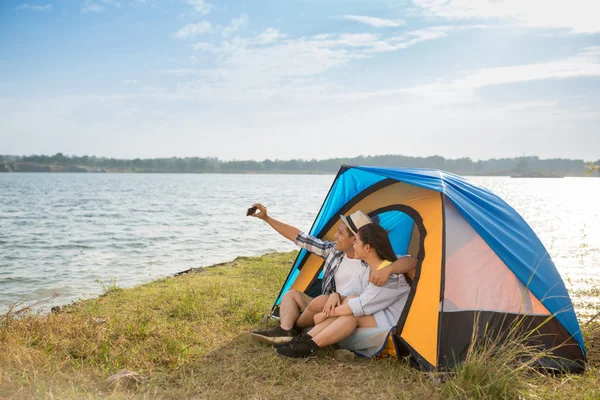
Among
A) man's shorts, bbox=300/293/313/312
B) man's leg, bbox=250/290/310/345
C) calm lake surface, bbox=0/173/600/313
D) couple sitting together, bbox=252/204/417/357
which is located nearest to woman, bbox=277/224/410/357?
couple sitting together, bbox=252/204/417/357

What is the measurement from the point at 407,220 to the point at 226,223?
728 inches

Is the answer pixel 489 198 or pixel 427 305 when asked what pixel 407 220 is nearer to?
pixel 489 198

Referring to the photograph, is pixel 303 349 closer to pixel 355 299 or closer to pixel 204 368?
pixel 355 299

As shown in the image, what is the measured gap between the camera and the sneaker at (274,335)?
528 cm

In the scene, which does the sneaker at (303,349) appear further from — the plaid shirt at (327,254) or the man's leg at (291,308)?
the plaid shirt at (327,254)

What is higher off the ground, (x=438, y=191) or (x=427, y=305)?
(x=438, y=191)

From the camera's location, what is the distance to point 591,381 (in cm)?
441

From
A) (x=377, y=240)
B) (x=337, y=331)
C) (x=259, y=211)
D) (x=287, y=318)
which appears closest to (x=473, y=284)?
(x=377, y=240)

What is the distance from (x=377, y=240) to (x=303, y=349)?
129 centimetres

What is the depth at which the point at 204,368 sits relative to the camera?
481 cm

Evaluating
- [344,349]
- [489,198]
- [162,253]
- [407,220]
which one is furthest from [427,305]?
[162,253]

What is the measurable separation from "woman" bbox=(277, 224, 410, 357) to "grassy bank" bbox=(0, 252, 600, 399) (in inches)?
7.6

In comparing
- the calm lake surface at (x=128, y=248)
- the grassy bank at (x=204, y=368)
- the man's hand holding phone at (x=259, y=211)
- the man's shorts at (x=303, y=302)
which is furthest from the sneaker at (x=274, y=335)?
the calm lake surface at (x=128, y=248)

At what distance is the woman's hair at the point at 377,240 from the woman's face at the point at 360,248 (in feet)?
0.09
